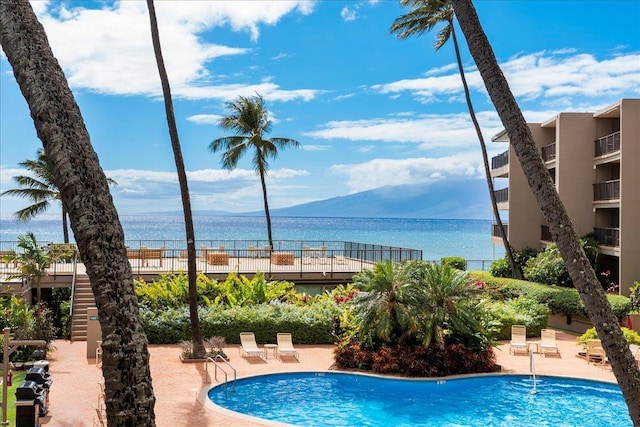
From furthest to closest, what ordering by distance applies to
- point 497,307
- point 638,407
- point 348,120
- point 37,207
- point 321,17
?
point 348,120 → point 321,17 → point 37,207 → point 497,307 → point 638,407

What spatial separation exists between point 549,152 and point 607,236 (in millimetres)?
6316

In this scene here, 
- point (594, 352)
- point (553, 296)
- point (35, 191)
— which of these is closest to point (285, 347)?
point (594, 352)

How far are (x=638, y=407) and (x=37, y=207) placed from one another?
40.6 metres

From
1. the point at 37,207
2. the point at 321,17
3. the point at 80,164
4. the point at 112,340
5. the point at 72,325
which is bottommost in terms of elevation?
the point at 72,325

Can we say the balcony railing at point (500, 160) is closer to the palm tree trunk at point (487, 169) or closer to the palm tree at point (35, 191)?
the palm tree trunk at point (487, 169)

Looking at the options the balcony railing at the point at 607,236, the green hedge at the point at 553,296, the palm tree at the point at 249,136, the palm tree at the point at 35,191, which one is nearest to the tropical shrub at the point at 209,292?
the green hedge at the point at 553,296

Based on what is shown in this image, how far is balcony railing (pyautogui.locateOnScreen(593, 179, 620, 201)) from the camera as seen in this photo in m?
28.5

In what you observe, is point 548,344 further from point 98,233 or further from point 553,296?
point 98,233

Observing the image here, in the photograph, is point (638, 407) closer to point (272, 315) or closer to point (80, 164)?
point (80, 164)

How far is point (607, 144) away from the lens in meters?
29.6

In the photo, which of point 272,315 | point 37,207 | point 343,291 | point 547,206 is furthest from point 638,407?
point 37,207

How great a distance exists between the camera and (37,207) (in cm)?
4134

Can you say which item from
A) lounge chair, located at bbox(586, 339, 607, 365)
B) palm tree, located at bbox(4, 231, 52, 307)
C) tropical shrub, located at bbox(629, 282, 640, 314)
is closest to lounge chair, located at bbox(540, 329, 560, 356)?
lounge chair, located at bbox(586, 339, 607, 365)

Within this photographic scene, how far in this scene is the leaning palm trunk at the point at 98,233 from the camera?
4.27 metres
